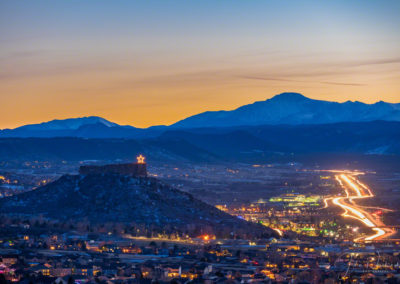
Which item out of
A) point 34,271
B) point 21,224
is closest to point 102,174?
point 21,224

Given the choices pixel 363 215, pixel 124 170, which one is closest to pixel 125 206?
pixel 124 170

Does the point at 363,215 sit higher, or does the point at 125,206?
the point at 125,206

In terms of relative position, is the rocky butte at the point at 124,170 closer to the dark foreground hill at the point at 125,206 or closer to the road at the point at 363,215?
the dark foreground hill at the point at 125,206

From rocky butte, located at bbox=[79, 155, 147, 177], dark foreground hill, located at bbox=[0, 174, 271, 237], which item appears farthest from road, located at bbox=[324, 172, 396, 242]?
rocky butte, located at bbox=[79, 155, 147, 177]

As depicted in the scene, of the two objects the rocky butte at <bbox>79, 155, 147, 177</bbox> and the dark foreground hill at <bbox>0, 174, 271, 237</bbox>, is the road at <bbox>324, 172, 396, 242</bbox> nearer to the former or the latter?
the dark foreground hill at <bbox>0, 174, 271, 237</bbox>

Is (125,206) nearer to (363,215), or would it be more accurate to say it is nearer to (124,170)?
(124,170)

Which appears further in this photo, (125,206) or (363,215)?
(363,215)

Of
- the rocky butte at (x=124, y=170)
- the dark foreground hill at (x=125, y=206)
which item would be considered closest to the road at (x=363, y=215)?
the dark foreground hill at (x=125, y=206)

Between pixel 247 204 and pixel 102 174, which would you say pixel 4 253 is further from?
pixel 247 204

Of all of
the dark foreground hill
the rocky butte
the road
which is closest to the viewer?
the dark foreground hill
